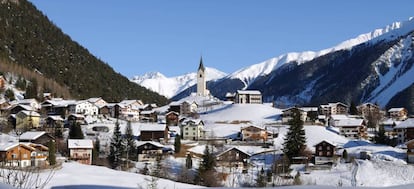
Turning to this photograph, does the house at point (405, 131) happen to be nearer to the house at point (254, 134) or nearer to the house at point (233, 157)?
the house at point (254, 134)

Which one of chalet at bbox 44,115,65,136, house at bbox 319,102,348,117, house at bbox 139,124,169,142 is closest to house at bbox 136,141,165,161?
house at bbox 139,124,169,142

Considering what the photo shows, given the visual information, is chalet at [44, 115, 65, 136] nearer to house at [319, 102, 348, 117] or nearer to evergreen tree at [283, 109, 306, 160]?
evergreen tree at [283, 109, 306, 160]

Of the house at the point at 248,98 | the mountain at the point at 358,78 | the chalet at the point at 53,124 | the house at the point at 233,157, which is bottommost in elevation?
the house at the point at 233,157

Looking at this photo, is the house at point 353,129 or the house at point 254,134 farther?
the house at point 353,129

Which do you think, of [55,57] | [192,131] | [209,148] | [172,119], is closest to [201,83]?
[55,57]

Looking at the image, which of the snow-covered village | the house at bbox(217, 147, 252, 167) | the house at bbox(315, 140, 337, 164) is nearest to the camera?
the snow-covered village

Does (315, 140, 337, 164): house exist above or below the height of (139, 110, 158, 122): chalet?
below

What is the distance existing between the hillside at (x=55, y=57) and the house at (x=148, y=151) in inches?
1337

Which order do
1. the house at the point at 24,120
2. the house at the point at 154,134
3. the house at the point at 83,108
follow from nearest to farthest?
the house at the point at 154,134, the house at the point at 24,120, the house at the point at 83,108

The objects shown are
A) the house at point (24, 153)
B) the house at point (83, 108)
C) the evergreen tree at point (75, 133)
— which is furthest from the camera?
the house at point (83, 108)

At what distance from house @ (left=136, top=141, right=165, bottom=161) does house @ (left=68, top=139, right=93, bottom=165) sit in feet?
10.7

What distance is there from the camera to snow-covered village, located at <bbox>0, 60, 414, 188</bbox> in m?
25.1

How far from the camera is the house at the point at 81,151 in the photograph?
97.8 ft

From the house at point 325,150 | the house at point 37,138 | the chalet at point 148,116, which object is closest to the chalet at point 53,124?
the house at point 37,138
